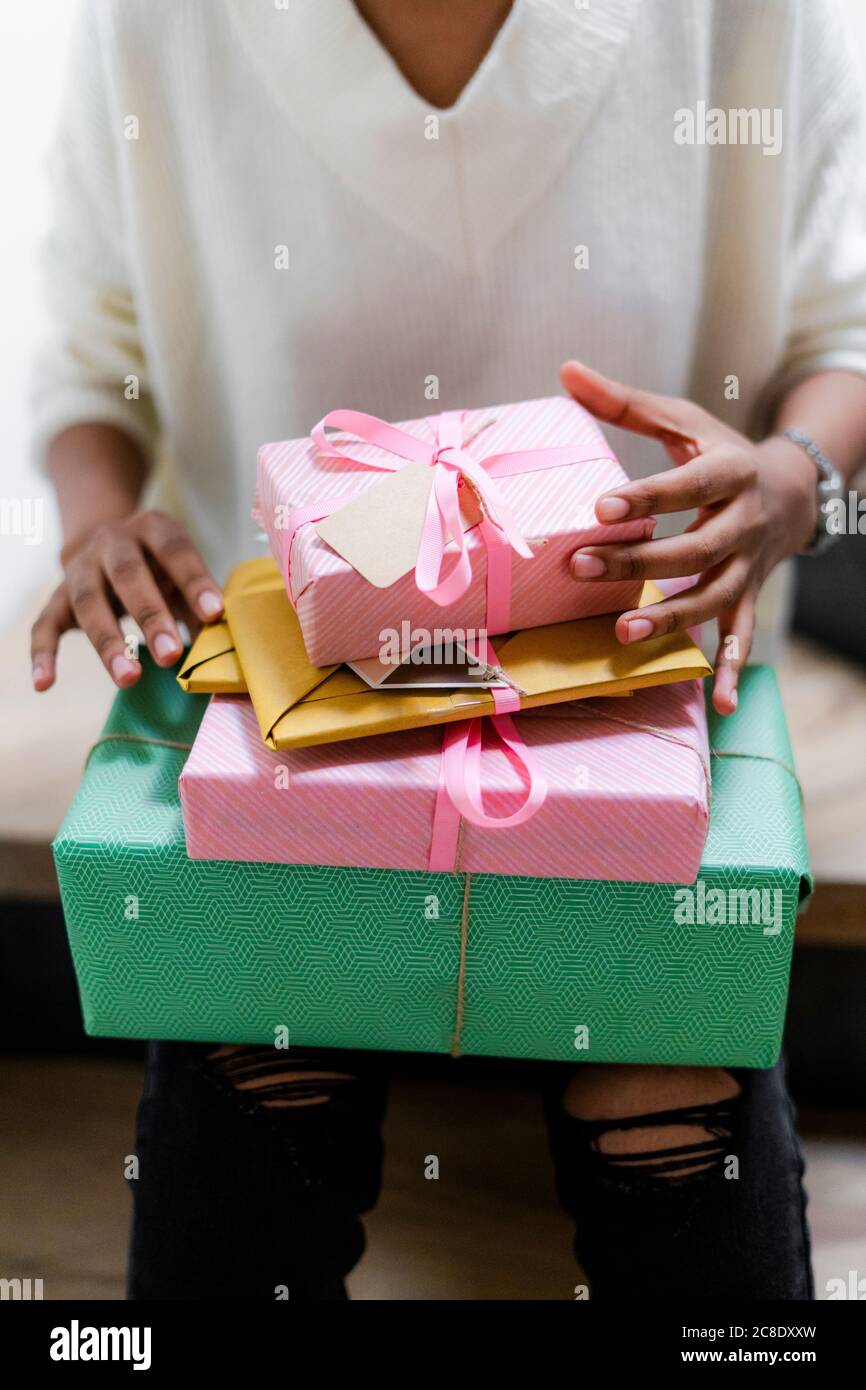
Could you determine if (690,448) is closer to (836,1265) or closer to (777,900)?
(777,900)

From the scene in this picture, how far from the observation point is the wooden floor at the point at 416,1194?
2.39 feet

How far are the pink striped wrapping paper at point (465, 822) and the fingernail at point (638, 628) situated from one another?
0.04 meters

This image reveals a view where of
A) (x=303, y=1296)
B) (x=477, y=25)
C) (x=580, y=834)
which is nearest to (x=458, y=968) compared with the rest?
(x=580, y=834)

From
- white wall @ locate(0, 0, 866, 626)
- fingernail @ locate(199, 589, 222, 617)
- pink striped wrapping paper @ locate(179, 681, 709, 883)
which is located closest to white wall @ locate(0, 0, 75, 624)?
white wall @ locate(0, 0, 866, 626)

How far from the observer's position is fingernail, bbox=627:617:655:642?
1.63 ft

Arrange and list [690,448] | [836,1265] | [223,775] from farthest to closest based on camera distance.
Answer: [836,1265]
[690,448]
[223,775]

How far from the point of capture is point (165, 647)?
57 centimetres

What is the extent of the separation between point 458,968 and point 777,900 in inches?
5.6

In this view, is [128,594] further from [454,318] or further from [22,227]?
[22,227]

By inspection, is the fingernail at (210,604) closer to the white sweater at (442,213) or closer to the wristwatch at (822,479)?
the white sweater at (442,213)

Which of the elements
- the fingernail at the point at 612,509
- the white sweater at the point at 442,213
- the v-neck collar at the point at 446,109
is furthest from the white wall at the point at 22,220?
the fingernail at the point at 612,509

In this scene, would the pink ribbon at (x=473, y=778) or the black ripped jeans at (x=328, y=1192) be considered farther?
the black ripped jeans at (x=328, y=1192)

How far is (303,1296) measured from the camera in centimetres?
60

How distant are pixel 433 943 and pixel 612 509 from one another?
20cm
